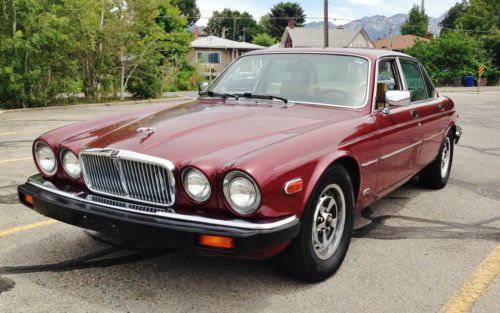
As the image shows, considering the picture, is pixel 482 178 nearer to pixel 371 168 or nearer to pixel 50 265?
pixel 371 168

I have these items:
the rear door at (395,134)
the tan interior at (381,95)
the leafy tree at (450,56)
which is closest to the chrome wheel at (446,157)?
the rear door at (395,134)

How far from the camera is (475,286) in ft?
10.9

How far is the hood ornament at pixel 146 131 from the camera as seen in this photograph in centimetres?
336

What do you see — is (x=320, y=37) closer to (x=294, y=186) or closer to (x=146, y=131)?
(x=146, y=131)

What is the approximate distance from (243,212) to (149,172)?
642mm

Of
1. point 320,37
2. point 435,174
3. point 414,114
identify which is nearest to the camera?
point 414,114

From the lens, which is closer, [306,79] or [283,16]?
[306,79]

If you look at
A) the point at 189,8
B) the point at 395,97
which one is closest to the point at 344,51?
the point at 395,97

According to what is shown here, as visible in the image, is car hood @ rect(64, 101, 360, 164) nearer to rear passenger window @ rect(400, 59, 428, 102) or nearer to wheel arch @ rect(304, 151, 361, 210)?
wheel arch @ rect(304, 151, 361, 210)

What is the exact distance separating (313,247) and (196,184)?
2.90 ft

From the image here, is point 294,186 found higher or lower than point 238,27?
lower

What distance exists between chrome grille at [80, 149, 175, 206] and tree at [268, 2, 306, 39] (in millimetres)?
79165

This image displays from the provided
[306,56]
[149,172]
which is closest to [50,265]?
[149,172]

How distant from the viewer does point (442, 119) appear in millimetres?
5602
